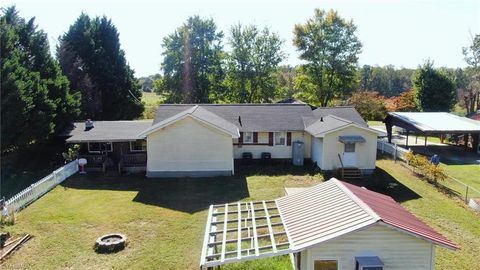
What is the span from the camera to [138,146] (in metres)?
25.1

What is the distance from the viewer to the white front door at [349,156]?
23438mm

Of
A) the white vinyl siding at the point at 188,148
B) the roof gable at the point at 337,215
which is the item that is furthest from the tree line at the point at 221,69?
the roof gable at the point at 337,215

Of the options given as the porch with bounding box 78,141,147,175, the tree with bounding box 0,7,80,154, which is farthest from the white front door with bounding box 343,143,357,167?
the tree with bounding box 0,7,80,154

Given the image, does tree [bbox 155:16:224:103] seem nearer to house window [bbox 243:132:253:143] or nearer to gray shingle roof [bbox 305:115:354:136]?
house window [bbox 243:132:253:143]

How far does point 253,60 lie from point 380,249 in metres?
36.7

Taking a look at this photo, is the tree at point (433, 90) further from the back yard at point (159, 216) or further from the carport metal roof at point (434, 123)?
the back yard at point (159, 216)

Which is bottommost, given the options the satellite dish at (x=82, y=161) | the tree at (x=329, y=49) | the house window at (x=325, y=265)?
the house window at (x=325, y=265)

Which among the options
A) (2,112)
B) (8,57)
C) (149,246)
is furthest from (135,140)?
(149,246)

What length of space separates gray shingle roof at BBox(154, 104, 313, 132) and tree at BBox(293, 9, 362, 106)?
1494 centimetres

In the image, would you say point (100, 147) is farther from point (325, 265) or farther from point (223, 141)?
point (325, 265)

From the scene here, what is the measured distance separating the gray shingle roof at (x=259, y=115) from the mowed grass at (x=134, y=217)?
3309 millimetres

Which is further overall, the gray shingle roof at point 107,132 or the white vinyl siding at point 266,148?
the white vinyl siding at point 266,148

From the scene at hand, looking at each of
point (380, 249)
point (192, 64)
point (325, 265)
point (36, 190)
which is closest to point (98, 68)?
point (192, 64)

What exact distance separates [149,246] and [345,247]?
7.46 meters
